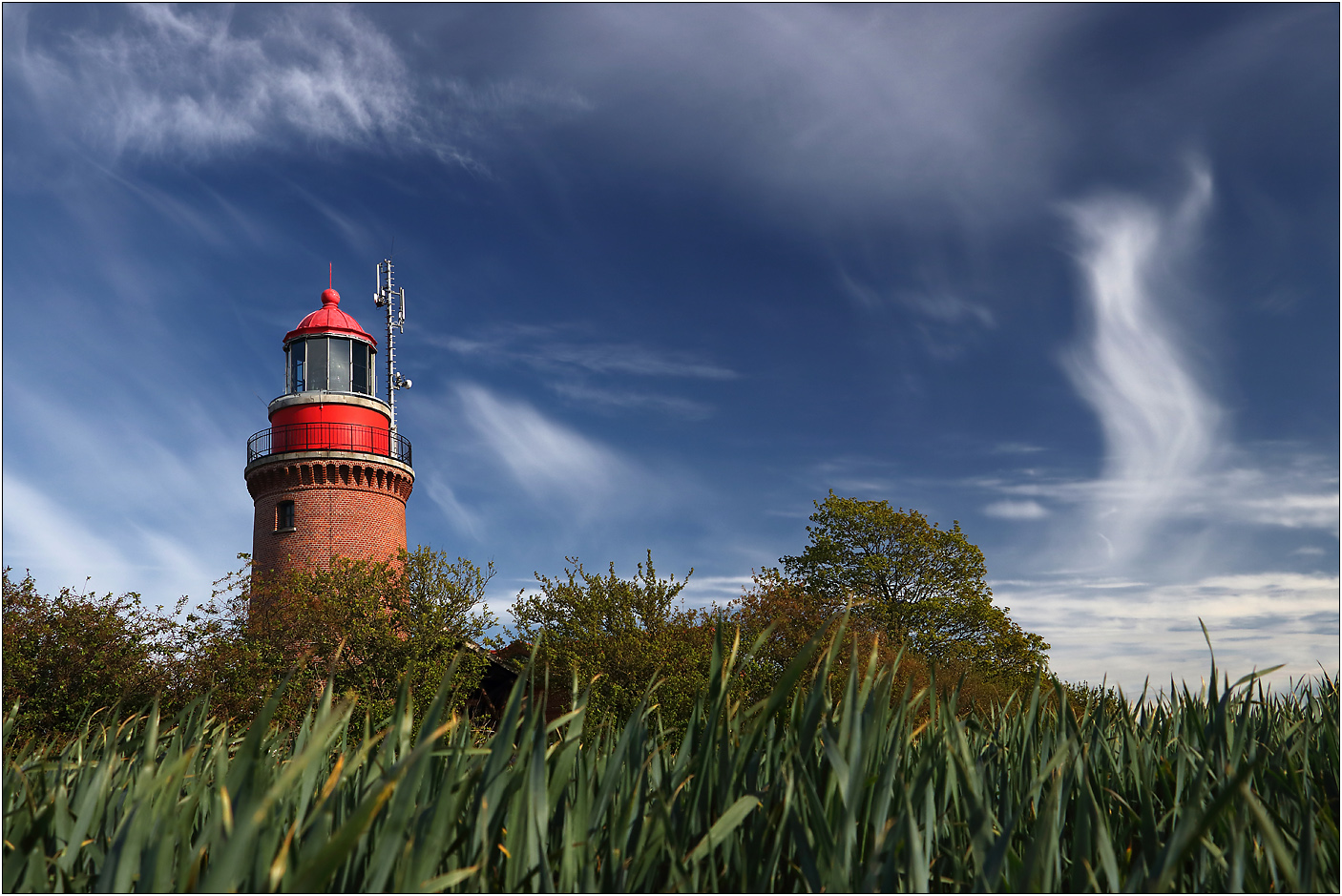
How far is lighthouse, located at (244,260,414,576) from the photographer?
89.1 feet

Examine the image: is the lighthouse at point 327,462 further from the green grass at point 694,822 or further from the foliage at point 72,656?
the green grass at point 694,822

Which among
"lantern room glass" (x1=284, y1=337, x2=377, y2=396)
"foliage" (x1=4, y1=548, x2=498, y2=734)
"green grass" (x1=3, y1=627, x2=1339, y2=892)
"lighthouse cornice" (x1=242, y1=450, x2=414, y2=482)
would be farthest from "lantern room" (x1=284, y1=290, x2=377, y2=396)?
"green grass" (x1=3, y1=627, x2=1339, y2=892)

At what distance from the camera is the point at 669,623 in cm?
2258

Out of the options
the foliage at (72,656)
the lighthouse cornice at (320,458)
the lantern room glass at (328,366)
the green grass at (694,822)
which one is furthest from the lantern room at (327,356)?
the green grass at (694,822)

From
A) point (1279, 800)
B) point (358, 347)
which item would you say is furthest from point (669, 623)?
point (1279, 800)

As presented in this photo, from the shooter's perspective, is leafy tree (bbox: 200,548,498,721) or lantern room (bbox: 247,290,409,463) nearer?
leafy tree (bbox: 200,548,498,721)

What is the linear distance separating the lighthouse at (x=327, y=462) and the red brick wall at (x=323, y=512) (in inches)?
1.2

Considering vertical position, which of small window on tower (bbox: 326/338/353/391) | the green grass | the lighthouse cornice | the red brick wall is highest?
small window on tower (bbox: 326/338/353/391)

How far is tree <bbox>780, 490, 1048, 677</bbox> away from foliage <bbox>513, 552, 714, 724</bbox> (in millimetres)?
6458

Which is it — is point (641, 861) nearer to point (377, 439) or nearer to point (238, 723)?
point (238, 723)

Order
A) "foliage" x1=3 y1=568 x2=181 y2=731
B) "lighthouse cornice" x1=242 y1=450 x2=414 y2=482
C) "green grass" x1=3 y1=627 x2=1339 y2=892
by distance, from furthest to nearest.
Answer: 1. "lighthouse cornice" x1=242 y1=450 x2=414 y2=482
2. "foliage" x1=3 y1=568 x2=181 y2=731
3. "green grass" x1=3 y1=627 x2=1339 y2=892

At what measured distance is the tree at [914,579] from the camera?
2742 centimetres

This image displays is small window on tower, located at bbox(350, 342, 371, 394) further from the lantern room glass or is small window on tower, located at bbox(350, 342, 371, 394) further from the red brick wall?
the red brick wall

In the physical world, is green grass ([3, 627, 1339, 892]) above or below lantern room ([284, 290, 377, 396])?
below
